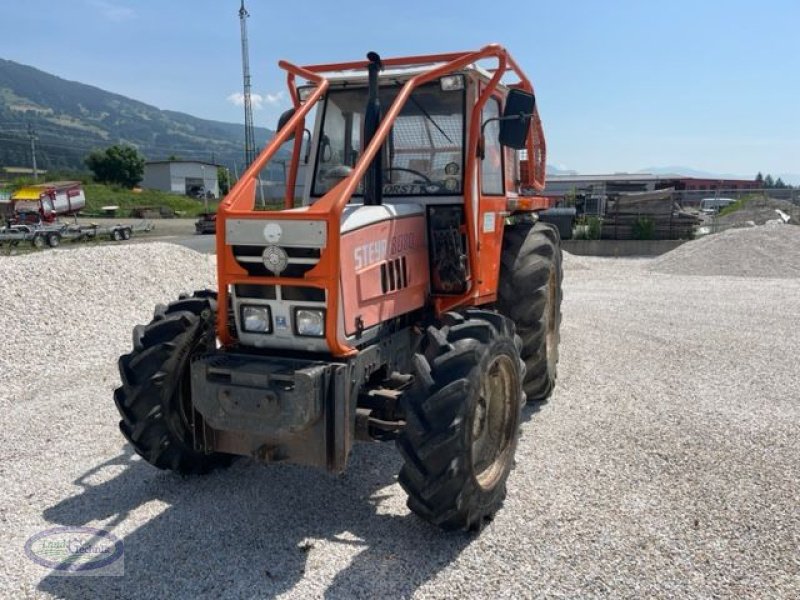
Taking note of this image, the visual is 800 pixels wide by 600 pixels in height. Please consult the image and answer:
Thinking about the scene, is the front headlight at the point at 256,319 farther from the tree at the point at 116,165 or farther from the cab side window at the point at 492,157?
the tree at the point at 116,165

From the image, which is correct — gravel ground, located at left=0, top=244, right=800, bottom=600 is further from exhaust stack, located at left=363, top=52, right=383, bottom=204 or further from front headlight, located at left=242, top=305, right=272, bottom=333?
exhaust stack, located at left=363, top=52, right=383, bottom=204

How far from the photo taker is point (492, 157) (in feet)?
18.8

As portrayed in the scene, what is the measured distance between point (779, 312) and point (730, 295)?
77.9 inches

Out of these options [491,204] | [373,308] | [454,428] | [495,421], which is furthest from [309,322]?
[491,204]

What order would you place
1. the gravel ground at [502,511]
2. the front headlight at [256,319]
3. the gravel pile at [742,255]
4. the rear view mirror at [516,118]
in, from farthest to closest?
the gravel pile at [742,255] < the rear view mirror at [516,118] < the front headlight at [256,319] < the gravel ground at [502,511]

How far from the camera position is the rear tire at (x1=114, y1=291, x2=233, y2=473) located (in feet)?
15.3

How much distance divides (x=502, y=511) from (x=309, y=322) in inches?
69.3

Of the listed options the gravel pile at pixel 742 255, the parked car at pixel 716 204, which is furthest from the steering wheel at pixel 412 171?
the parked car at pixel 716 204

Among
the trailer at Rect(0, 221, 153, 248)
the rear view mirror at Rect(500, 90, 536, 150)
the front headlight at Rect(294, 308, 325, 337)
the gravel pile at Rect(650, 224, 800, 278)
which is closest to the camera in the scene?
the front headlight at Rect(294, 308, 325, 337)

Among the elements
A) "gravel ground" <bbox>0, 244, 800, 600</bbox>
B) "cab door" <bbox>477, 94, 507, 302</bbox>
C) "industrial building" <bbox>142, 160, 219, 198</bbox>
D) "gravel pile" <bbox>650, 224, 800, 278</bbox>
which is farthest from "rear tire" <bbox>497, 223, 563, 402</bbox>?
"industrial building" <bbox>142, 160, 219, 198</bbox>

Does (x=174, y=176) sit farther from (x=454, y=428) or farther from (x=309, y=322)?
(x=454, y=428)

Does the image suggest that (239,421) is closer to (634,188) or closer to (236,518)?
(236,518)

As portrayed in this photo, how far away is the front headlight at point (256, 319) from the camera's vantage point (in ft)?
13.7

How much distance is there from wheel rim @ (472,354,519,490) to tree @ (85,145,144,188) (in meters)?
70.3
